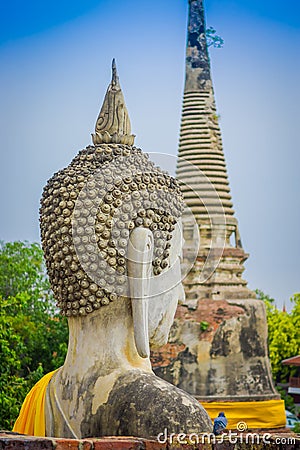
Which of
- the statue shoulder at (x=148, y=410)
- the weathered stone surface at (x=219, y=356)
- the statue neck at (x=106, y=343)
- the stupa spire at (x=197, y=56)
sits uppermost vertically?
the stupa spire at (x=197, y=56)

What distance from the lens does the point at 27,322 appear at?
2086 centimetres

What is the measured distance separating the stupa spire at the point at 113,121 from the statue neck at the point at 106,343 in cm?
90

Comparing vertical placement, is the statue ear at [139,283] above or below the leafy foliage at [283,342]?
below

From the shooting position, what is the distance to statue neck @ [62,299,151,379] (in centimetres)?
434

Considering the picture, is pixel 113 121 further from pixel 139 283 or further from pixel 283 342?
pixel 283 342

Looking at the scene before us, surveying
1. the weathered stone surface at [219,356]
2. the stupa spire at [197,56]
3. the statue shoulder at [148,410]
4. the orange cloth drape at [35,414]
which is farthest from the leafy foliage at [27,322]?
the statue shoulder at [148,410]

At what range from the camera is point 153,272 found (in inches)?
176

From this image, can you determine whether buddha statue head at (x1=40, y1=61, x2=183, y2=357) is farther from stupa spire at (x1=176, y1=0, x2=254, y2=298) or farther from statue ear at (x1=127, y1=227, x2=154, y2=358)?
stupa spire at (x1=176, y1=0, x2=254, y2=298)

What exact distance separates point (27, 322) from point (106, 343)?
55.1 feet

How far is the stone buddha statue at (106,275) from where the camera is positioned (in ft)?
14.1

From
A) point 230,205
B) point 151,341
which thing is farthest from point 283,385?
point 151,341

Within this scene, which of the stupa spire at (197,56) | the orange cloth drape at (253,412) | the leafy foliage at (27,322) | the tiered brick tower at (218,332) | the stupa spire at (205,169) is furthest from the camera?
the stupa spire at (197,56)

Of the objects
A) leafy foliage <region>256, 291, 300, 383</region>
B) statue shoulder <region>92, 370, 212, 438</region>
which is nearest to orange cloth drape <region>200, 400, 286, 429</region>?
leafy foliage <region>256, 291, 300, 383</region>

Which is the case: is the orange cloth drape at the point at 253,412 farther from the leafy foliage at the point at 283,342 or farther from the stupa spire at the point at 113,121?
the stupa spire at the point at 113,121
